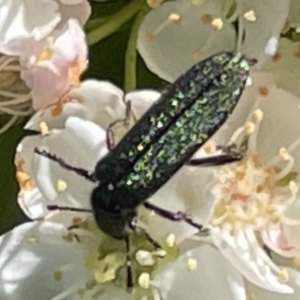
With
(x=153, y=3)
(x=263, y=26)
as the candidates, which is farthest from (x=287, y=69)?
(x=153, y=3)

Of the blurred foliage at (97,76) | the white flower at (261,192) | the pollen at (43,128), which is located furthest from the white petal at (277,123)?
the pollen at (43,128)

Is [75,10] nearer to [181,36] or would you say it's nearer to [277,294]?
[181,36]

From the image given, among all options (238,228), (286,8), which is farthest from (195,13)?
(238,228)

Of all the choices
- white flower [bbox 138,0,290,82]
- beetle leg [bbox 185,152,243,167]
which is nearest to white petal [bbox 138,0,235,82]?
white flower [bbox 138,0,290,82]

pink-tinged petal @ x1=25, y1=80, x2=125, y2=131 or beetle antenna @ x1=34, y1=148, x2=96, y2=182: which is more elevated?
pink-tinged petal @ x1=25, y1=80, x2=125, y2=131

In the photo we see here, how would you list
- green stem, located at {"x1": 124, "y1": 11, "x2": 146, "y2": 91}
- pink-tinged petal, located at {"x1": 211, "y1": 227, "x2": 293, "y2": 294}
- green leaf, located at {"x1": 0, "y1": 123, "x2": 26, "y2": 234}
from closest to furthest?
pink-tinged petal, located at {"x1": 211, "y1": 227, "x2": 293, "y2": 294} < green stem, located at {"x1": 124, "y1": 11, "x2": 146, "y2": 91} < green leaf, located at {"x1": 0, "y1": 123, "x2": 26, "y2": 234}

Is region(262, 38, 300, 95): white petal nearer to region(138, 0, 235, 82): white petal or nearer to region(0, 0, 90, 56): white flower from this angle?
region(138, 0, 235, 82): white petal

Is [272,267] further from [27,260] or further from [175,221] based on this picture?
[27,260]
